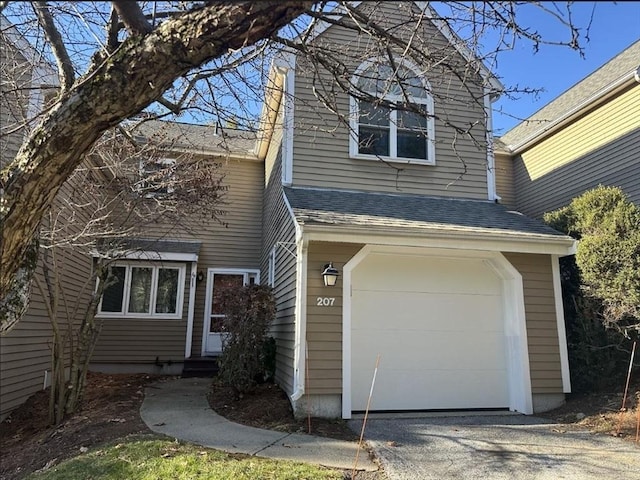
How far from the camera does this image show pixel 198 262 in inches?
465

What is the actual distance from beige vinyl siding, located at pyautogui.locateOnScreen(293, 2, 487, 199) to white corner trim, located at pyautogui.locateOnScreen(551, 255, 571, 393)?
2149 millimetres

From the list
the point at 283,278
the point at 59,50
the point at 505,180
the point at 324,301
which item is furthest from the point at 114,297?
the point at 505,180

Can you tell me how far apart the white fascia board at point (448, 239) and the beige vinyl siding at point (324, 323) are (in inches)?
12.7

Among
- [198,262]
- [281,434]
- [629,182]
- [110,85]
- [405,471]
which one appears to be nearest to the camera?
[110,85]

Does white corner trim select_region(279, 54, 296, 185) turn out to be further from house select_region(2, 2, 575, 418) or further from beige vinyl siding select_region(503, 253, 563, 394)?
beige vinyl siding select_region(503, 253, 563, 394)

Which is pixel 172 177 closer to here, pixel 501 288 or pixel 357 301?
pixel 357 301

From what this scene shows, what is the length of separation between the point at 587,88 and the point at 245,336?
9.91 meters

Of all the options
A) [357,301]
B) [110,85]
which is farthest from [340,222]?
[110,85]

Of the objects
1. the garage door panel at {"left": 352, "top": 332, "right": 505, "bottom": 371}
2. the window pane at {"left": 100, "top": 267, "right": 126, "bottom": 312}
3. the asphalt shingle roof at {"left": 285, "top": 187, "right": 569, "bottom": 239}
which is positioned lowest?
the garage door panel at {"left": 352, "top": 332, "right": 505, "bottom": 371}

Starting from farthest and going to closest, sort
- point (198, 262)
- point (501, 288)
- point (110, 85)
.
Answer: point (198, 262) < point (501, 288) < point (110, 85)

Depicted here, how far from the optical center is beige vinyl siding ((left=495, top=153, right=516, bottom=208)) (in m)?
12.9

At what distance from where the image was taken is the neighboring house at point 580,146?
9.09 m

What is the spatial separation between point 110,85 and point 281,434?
4274 millimetres

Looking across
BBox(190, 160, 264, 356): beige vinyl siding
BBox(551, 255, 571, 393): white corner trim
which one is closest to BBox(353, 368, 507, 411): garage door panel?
BBox(551, 255, 571, 393): white corner trim
